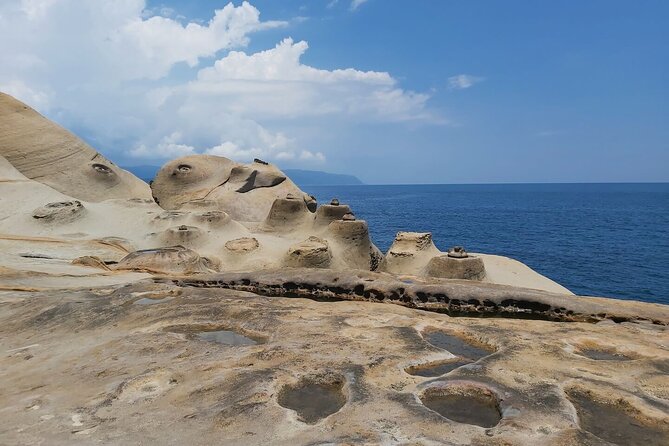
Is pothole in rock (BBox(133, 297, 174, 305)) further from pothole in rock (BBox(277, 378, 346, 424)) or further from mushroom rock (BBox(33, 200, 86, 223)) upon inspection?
mushroom rock (BBox(33, 200, 86, 223))

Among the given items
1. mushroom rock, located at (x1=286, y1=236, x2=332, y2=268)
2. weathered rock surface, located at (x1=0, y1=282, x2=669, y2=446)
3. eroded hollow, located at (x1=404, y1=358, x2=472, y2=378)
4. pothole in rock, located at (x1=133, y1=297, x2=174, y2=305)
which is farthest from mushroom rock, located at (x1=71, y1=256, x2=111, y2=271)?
eroded hollow, located at (x1=404, y1=358, x2=472, y2=378)

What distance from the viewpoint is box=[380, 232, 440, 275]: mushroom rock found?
54.5ft

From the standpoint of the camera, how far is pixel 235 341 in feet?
17.0

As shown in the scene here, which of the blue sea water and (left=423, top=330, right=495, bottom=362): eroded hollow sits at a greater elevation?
(left=423, top=330, right=495, bottom=362): eroded hollow

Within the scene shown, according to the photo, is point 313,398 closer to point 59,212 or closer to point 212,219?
point 212,219

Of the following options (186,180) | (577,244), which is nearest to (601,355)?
(186,180)

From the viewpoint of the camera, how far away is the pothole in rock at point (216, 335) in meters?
5.16

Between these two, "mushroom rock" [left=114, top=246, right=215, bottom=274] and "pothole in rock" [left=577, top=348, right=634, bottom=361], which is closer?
"pothole in rock" [left=577, top=348, right=634, bottom=361]

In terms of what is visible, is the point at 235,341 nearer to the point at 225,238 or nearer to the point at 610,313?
the point at 610,313

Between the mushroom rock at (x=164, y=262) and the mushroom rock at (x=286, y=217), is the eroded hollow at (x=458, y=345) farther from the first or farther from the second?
the mushroom rock at (x=286, y=217)

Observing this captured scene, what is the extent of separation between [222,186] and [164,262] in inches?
481

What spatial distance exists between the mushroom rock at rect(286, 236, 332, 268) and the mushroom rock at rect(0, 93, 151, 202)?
1199 centimetres

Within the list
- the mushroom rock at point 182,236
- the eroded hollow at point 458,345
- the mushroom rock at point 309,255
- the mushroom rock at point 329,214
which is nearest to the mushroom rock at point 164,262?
the mushroom rock at point 309,255

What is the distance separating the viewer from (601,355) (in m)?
4.77
